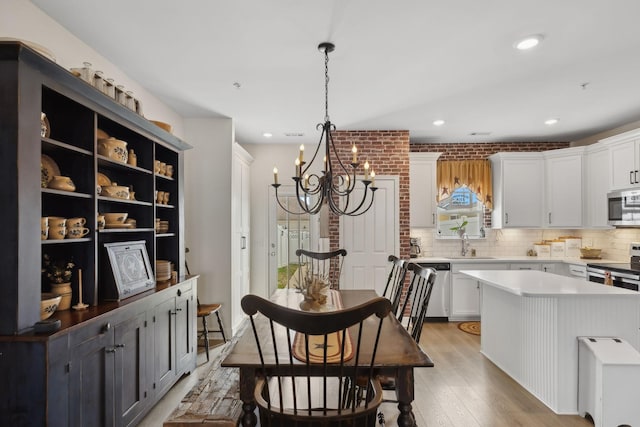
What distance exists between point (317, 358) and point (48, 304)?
4.71ft

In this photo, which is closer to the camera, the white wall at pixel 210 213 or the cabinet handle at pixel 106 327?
the cabinet handle at pixel 106 327

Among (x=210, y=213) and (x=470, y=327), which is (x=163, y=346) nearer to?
(x=210, y=213)

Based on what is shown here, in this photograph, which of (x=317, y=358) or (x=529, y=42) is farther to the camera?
(x=529, y=42)

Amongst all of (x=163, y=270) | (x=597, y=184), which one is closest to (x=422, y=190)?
(x=597, y=184)

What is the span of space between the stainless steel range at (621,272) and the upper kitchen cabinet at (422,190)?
2.03 m

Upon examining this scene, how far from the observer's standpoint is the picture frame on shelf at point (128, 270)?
2466 mm

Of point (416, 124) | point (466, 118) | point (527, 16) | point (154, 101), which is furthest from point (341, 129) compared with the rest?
point (527, 16)

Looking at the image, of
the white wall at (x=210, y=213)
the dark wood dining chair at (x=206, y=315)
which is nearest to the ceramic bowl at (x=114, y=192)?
the dark wood dining chair at (x=206, y=315)

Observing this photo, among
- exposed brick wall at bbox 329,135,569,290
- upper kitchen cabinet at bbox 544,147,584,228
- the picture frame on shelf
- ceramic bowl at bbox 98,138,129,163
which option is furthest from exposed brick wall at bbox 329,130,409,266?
ceramic bowl at bbox 98,138,129,163

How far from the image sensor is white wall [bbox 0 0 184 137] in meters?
2.03

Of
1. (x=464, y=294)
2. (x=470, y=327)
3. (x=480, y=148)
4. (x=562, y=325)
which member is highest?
(x=480, y=148)

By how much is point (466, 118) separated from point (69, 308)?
446 centimetres

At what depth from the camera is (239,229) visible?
507 cm

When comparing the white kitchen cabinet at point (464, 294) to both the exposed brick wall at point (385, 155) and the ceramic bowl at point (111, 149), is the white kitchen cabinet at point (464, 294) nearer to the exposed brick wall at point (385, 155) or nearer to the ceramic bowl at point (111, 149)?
the exposed brick wall at point (385, 155)
